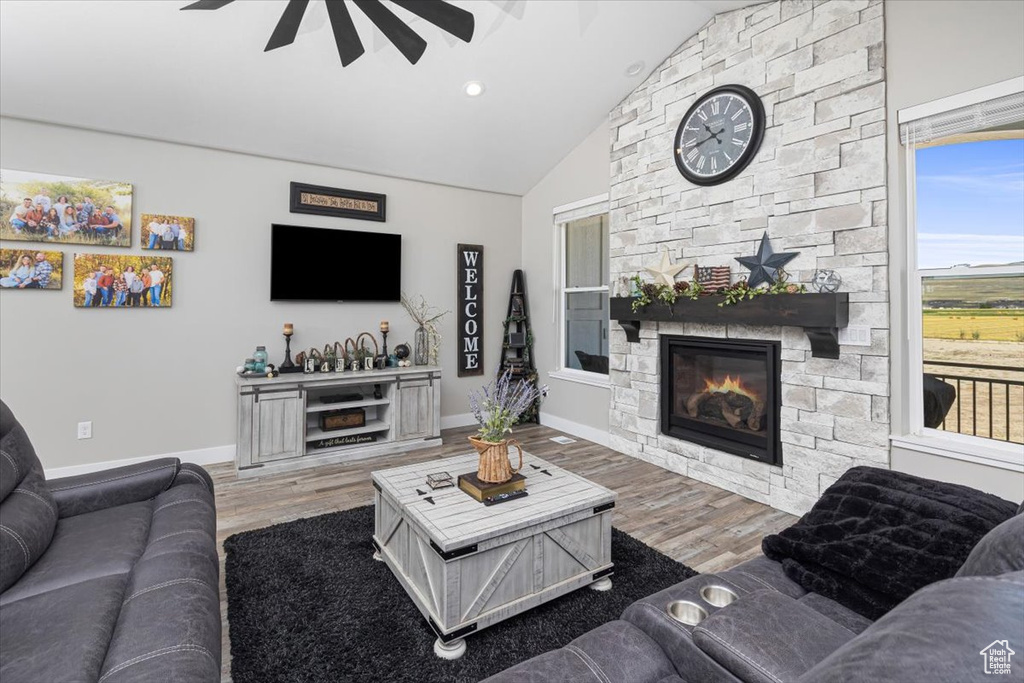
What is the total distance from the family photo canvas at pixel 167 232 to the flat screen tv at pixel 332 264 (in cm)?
61

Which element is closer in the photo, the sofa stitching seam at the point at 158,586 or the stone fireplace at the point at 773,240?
the sofa stitching seam at the point at 158,586

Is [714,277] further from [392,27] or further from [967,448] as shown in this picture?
[392,27]

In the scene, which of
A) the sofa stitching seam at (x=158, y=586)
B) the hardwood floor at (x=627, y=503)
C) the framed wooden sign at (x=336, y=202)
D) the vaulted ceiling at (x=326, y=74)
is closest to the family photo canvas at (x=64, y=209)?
the vaulted ceiling at (x=326, y=74)

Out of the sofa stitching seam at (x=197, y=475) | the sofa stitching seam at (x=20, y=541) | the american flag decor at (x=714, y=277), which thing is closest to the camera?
the sofa stitching seam at (x=20, y=541)

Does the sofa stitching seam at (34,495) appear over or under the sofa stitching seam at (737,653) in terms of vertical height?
over

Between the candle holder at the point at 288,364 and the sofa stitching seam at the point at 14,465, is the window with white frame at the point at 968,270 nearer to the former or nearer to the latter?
the sofa stitching seam at the point at 14,465

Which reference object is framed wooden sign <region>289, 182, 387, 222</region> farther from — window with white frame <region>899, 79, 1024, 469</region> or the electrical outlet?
window with white frame <region>899, 79, 1024, 469</region>

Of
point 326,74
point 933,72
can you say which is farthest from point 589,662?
point 326,74

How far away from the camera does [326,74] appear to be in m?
3.56

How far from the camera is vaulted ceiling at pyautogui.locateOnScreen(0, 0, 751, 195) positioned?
2973 mm

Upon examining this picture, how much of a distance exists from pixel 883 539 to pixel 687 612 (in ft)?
2.09

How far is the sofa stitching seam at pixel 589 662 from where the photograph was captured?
103 centimetres

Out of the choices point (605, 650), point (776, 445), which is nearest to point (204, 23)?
point (605, 650)

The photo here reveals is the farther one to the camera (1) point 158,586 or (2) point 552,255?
(2) point 552,255
